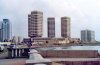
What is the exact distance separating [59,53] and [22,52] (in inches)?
1242

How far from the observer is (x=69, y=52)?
219 ft

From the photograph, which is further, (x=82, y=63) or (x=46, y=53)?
(x=46, y=53)

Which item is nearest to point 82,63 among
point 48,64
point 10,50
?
point 48,64

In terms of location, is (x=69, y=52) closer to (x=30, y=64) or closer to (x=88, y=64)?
(x=88, y=64)

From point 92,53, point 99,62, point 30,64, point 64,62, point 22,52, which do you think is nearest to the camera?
point 30,64

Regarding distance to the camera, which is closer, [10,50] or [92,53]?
[92,53]

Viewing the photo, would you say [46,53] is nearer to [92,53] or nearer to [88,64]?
[92,53]

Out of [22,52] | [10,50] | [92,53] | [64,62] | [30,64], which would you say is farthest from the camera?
[22,52]

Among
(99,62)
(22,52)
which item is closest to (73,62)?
(99,62)

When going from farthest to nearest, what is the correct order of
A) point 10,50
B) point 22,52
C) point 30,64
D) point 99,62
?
1. point 22,52
2. point 10,50
3. point 99,62
4. point 30,64

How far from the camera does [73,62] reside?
124ft

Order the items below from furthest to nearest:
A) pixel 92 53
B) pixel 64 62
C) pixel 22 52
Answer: pixel 22 52 → pixel 92 53 → pixel 64 62

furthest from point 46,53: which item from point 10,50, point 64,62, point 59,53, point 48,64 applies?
point 48,64

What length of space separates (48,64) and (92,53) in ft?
150
